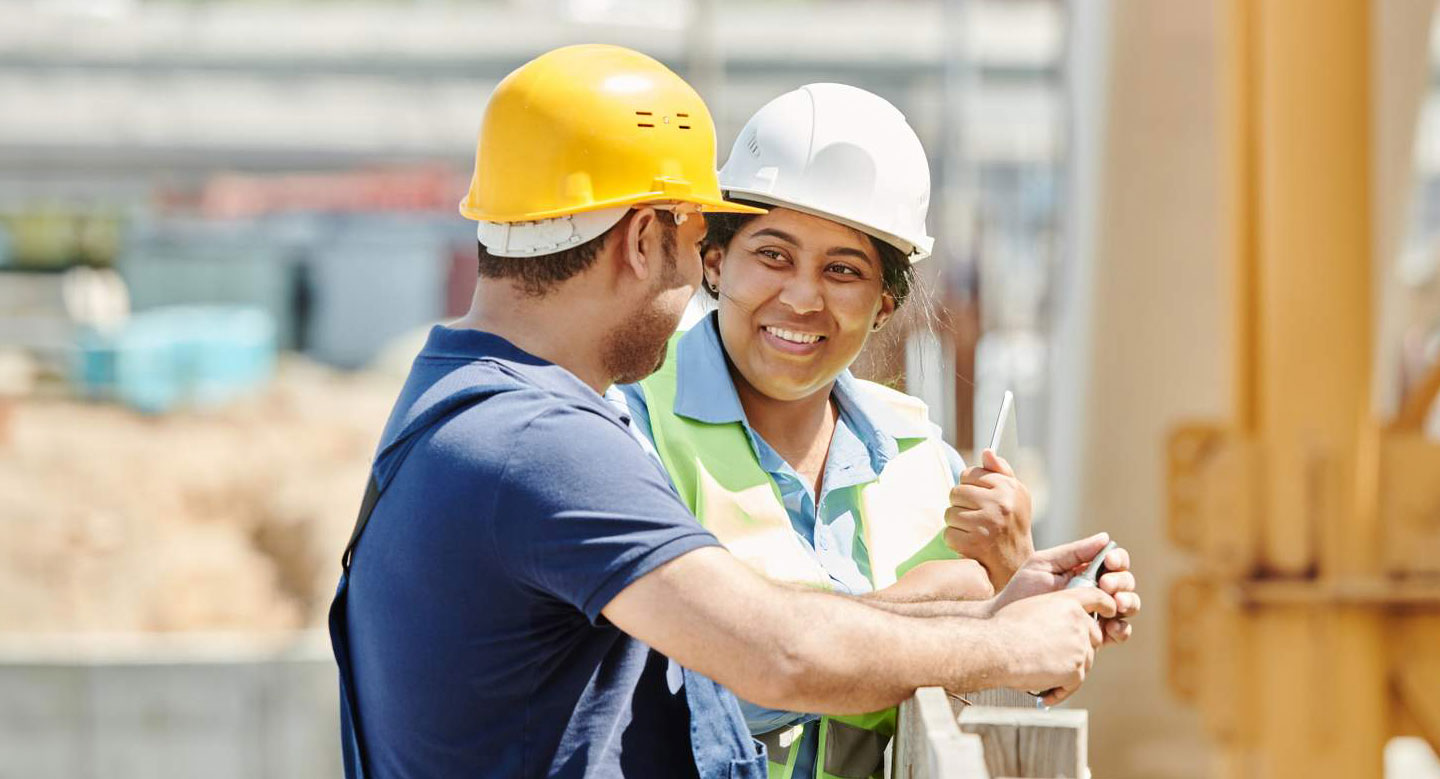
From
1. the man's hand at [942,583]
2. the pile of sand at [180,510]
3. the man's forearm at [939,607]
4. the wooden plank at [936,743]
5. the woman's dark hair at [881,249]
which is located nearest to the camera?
the wooden plank at [936,743]

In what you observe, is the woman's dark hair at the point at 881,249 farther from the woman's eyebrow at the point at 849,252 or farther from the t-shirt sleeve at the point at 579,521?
the t-shirt sleeve at the point at 579,521

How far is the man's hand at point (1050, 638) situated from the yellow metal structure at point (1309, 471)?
167 inches

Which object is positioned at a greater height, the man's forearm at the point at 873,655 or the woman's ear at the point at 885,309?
the woman's ear at the point at 885,309

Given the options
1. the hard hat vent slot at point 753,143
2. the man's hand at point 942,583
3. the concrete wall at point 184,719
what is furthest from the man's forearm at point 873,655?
the concrete wall at point 184,719

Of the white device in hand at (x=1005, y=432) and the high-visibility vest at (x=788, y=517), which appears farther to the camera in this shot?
the white device in hand at (x=1005, y=432)

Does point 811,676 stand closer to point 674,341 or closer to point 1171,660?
point 674,341

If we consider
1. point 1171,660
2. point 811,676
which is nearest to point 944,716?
point 811,676

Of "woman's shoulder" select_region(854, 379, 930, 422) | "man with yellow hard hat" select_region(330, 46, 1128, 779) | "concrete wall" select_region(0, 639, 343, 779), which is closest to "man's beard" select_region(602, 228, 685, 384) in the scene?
"man with yellow hard hat" select_region(330, 46, 1128, 779)

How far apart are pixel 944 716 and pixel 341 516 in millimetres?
16074

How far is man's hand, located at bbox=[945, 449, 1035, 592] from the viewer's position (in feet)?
9.35

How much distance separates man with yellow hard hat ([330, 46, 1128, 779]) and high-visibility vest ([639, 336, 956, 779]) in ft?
0.88

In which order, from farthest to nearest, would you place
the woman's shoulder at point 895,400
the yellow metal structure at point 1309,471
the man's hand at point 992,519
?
the yellow metal structure at point 1309,471 → the woman's shoulder at point 895,400 → the man's hand at point 992,519

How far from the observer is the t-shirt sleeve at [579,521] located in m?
2.20

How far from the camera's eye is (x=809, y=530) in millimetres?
2979
